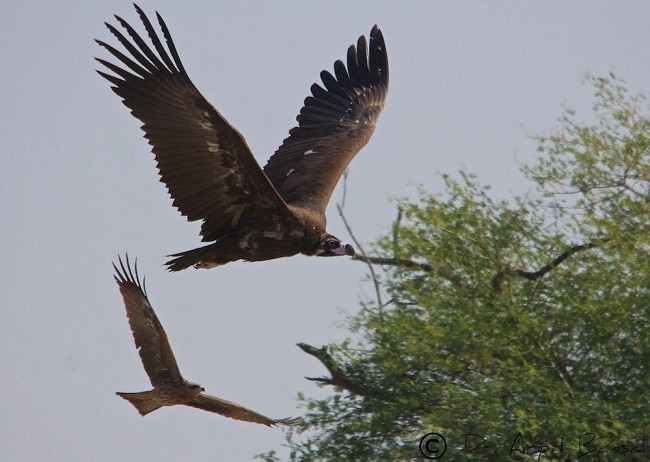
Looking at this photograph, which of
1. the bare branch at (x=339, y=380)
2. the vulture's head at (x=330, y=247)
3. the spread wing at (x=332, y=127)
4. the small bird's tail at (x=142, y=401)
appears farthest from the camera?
the bare branch at (x=339, y=380)

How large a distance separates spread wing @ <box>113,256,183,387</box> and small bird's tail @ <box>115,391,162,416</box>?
154 mm

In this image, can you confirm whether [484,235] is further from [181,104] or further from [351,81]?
[181,104]

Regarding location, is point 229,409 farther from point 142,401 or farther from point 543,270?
point 543,270

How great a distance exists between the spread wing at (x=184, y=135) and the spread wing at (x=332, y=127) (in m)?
1.20

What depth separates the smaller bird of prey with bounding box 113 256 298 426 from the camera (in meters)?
13.0

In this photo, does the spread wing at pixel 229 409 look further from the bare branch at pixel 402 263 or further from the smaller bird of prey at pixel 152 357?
the bare branch at pixel 402 263

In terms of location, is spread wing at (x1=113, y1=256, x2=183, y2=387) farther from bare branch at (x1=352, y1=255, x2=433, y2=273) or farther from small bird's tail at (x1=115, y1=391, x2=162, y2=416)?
bare branch at (x1=352, y1=255, x2=433, y2=273)

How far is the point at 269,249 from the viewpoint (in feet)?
38.0

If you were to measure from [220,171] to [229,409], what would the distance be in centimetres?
347

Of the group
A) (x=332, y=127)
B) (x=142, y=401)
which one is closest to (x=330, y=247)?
(x=332, y=127)

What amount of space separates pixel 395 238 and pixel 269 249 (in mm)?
3847

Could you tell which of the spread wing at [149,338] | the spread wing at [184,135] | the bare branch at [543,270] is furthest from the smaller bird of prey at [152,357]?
the bare branch at [543,270]

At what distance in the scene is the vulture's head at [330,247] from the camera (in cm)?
1189

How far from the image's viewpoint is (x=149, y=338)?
42.8ft
